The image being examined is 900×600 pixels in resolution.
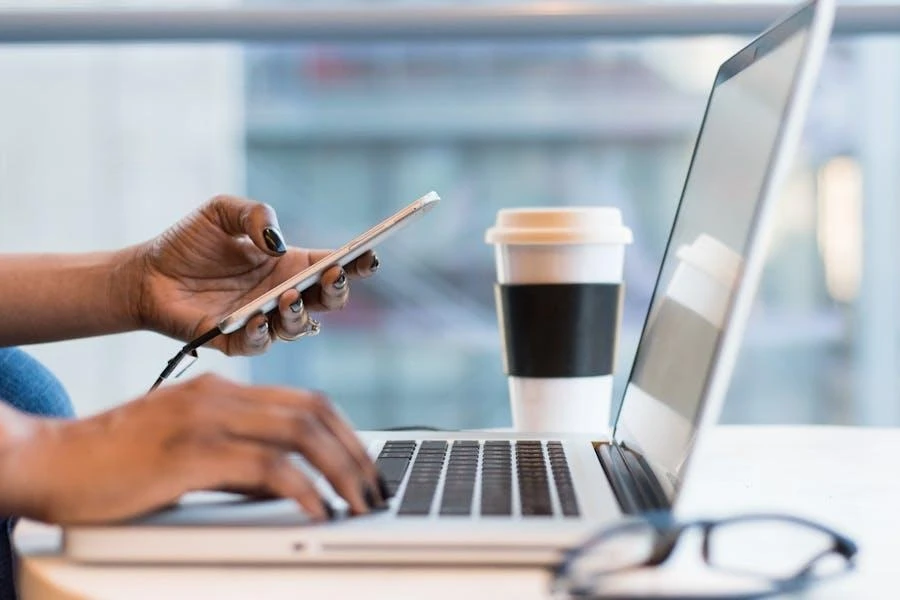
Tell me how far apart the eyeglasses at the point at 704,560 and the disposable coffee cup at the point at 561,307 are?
337 mm

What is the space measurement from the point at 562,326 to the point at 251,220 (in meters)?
0.24

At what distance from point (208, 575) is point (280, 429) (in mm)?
64

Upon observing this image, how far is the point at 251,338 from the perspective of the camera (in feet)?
2.67

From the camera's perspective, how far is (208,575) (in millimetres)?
440

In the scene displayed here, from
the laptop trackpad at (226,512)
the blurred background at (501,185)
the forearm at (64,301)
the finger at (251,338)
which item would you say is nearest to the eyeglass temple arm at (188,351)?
the finger at (251,338)

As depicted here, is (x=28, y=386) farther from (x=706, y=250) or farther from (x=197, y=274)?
(x=706, y=250)

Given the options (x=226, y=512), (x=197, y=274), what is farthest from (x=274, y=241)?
(x=226, y=512)

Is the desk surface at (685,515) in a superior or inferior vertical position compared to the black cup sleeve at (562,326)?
A: inferior

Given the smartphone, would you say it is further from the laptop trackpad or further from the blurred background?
the blurred background

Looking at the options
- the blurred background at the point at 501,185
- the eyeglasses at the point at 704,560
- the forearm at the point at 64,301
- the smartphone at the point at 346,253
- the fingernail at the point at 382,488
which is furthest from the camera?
the blurred background at the point at 501,185

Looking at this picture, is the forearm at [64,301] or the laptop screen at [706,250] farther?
the forearm at [64,301]

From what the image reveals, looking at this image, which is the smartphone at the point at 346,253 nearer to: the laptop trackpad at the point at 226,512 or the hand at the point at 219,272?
the hand at the point at 219,272

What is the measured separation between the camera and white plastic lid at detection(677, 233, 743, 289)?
19.7 inches

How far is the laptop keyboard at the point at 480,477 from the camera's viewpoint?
474mm
